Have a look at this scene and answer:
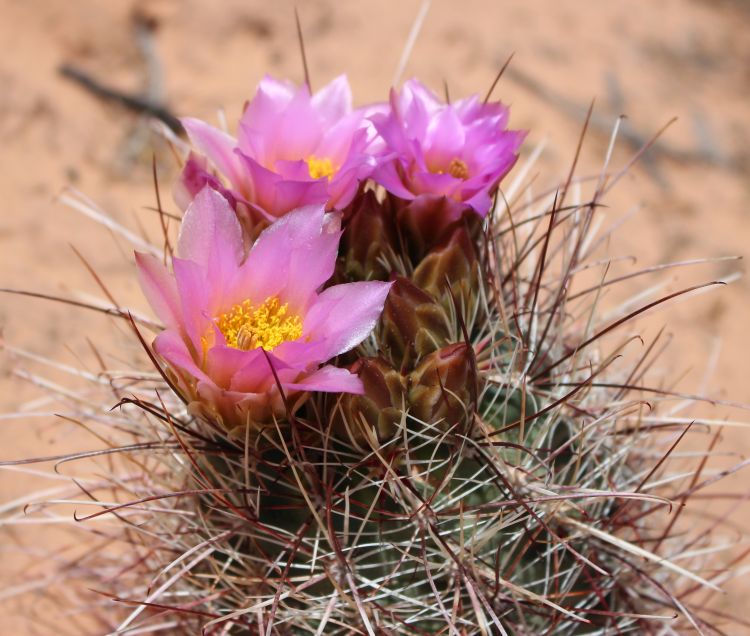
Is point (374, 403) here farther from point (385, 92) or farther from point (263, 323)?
point (385, 92)

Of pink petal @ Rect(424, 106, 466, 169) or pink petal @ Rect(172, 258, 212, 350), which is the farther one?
pink petal @ Rect(424, 106, 466, 169)

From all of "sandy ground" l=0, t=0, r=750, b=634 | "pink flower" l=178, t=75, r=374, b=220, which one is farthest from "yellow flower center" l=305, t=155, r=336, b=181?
"sandy ground" l=0, t=0, r=750, b=634

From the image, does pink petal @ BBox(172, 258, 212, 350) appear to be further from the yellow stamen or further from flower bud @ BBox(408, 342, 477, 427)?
the yellow stamen

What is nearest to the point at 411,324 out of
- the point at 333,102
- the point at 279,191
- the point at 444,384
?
the point at 444,384

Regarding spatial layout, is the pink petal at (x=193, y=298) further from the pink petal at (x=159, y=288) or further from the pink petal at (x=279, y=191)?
the pink petal at (x=279, y=191)

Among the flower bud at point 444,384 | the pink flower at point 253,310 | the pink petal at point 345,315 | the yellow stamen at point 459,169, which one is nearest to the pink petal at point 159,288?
the pink flower at point 253,310

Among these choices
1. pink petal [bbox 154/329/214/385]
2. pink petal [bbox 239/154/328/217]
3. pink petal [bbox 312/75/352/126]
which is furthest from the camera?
pink petal [bbox 312/75/352/126]
